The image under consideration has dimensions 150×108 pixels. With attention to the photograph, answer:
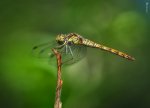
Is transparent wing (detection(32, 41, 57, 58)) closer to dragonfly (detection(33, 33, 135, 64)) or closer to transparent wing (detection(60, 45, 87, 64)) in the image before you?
dragonfly (detection(33, 33, 135, 64))

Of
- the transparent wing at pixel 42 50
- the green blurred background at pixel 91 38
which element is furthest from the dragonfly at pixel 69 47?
the green blurred background at pixel 91 38

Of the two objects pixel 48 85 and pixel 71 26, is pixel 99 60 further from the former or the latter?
pixel 48 85

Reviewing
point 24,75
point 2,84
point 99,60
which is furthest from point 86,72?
point 24,75

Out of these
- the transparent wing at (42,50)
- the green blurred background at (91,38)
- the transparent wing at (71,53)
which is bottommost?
the transparent wing at (71,53)

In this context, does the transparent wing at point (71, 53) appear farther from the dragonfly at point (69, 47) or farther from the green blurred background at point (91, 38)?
the green blurred background at point (91, 38)

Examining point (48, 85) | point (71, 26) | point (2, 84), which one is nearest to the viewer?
point (48, 85)

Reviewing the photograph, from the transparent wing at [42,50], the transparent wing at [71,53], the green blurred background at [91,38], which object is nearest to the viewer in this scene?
the transparent wing at [71,53]

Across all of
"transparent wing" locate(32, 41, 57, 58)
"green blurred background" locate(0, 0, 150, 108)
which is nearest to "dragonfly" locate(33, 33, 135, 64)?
"transparent wing" locate(32, 41, 57, 58)

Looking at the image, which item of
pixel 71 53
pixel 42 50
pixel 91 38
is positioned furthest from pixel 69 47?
pixel 91 38
